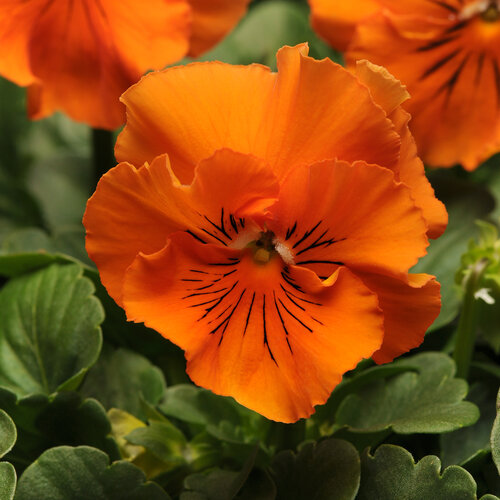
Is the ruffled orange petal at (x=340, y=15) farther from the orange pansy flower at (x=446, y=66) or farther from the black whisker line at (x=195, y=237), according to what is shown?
the black whisker line at (x=195, y=237)

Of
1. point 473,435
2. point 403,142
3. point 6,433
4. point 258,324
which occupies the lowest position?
point 473,435

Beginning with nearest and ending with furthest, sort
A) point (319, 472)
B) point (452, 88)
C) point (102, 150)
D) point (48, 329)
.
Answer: point (319, 472) → point (48, 329) → point (452, 88) → point (102, 150)

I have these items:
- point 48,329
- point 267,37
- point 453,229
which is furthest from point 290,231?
point 267,37

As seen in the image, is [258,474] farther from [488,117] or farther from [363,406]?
[488,117]

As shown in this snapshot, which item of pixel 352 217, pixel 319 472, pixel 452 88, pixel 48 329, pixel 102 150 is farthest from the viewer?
pixel 102 150

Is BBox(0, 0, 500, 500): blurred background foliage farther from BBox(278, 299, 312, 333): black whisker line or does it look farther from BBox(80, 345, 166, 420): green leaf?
BBox(278, 299, 312, 333): black whisker line

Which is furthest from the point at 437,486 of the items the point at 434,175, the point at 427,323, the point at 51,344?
the point at 434,175

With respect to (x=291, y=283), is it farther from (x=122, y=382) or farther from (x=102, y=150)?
(x=102, y=150)

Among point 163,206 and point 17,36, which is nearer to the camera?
point 163,206
